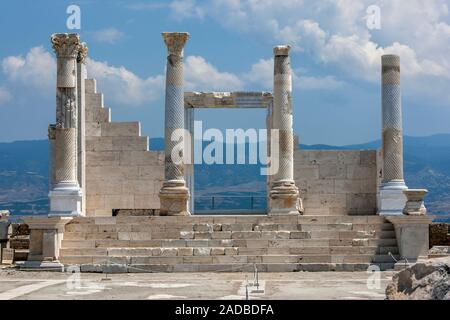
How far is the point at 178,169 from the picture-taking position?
3111 centimetres

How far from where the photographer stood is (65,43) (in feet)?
99.9

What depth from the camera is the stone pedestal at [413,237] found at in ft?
88.3

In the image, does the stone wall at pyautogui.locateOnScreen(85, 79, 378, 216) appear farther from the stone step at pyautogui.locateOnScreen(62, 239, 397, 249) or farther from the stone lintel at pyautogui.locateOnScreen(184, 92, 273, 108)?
the stone step at pyautogui.locateOnScreen(62, 239, 397, 249)

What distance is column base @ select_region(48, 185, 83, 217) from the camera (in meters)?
30.3

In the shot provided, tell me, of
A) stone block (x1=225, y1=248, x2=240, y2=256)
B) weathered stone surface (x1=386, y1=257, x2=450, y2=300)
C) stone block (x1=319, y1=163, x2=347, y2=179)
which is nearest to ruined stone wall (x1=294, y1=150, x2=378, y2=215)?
stone block (x1=319, y1=163, x2=347, y2=179)

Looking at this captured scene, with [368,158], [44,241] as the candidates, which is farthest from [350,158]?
[44,241]

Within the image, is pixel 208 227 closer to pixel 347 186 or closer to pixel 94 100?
pixel 347 186

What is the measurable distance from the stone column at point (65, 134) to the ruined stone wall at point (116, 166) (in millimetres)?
4584

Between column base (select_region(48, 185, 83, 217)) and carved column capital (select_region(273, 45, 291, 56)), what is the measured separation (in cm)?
758

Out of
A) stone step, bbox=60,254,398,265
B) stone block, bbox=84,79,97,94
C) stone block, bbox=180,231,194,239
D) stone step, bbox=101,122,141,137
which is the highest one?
stone block, bbox=84,79,97,94

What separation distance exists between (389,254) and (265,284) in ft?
19.4

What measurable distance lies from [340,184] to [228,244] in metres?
9.28

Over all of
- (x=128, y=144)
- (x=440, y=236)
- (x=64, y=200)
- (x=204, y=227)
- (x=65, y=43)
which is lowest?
(x=440, y=236)

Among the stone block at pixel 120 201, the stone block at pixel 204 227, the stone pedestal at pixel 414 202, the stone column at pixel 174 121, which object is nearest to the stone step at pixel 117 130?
the stone block at pixel 120 201
